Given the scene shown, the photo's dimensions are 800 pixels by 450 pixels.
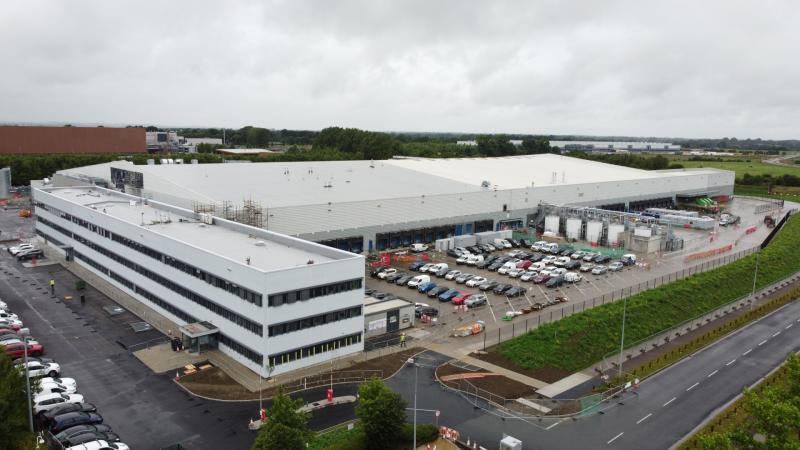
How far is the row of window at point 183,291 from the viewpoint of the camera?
35325 millimetres

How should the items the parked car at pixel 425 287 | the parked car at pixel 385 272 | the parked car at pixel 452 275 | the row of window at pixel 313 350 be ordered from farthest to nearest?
the parked car at pixel 452 275 → the parked car at pixel 385 272 → the parked car at pixel 425 287 → the row of window at pixel 313 350

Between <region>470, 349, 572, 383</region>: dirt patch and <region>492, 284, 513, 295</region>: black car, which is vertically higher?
<region>492, 284, 513, 295</region>: black car

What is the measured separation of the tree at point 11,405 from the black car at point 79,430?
57.5 inches

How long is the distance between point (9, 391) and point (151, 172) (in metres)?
45.5

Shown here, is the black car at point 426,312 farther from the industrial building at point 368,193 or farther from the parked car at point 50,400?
the parked car at point 50,400

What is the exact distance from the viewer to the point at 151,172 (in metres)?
66.2

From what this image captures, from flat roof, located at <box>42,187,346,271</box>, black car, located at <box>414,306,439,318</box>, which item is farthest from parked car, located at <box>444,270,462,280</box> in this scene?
flat roof, located at <box>42,187,346,271</box>

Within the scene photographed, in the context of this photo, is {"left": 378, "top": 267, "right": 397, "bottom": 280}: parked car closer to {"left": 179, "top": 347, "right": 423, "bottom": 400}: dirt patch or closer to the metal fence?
the metal fence

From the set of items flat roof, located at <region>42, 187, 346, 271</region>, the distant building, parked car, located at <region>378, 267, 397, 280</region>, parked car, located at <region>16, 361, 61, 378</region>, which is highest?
the distant building

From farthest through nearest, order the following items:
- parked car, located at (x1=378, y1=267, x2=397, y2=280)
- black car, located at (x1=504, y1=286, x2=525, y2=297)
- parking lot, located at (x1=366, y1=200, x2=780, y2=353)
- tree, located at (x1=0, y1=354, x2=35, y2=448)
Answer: parked car, located at (x1=378, y1=267, x2=397, y2=280) → black car, located at (x1=504, y1=286, x2=525, y2=297) → parking lot, located at (x1=366, y1=200, x2=780, y2=353) → tree, located at (x1=0, y1=354, x2=35, y2=448)

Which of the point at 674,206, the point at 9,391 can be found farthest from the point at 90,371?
the point at 674,206

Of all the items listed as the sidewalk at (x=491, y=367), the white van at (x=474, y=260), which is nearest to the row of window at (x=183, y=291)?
the sidewalk at (x=491, y=367)

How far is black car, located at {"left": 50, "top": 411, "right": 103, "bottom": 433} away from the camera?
2766 centimetres

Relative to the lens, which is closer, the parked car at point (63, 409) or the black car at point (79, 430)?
the black car at point (79, 430)
